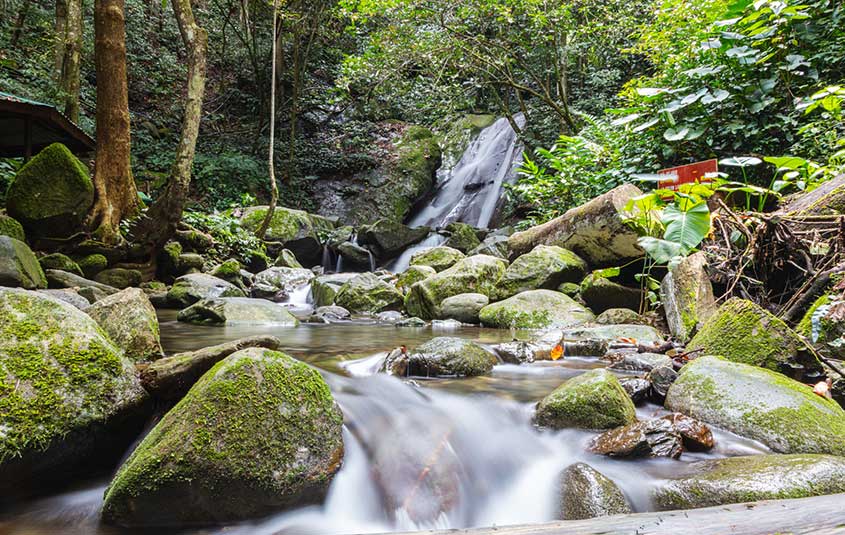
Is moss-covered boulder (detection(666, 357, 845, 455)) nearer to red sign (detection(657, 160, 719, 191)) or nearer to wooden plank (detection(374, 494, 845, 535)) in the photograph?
wooden plank (detection(374, 494, 845, 535))

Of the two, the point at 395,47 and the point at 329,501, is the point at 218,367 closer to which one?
the point at 329,501

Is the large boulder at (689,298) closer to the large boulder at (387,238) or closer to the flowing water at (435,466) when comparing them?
the flowing water at (435,466)

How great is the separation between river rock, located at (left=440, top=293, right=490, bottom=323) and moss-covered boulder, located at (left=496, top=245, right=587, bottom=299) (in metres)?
0.43

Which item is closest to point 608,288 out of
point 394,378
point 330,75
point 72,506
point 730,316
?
point 730,316

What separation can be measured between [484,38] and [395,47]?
7.68 ft

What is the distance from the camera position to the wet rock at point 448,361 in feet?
13.2

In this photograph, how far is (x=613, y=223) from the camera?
21.3 ft

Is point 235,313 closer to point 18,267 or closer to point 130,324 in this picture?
point 18,267

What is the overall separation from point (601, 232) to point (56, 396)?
625cm

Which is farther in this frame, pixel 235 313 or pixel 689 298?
pixel 235 313

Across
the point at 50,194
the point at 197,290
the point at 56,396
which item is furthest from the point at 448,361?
the point at 50,194

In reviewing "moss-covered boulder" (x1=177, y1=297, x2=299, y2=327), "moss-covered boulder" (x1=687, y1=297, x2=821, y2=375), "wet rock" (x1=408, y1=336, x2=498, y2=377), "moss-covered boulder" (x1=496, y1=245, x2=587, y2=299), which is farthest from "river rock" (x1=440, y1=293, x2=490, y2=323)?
"moss-covered boulder" (x1=687, y1=297, x2=821, y2=375)

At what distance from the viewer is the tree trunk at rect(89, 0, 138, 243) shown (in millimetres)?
8242

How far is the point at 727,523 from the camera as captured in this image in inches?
49.4
